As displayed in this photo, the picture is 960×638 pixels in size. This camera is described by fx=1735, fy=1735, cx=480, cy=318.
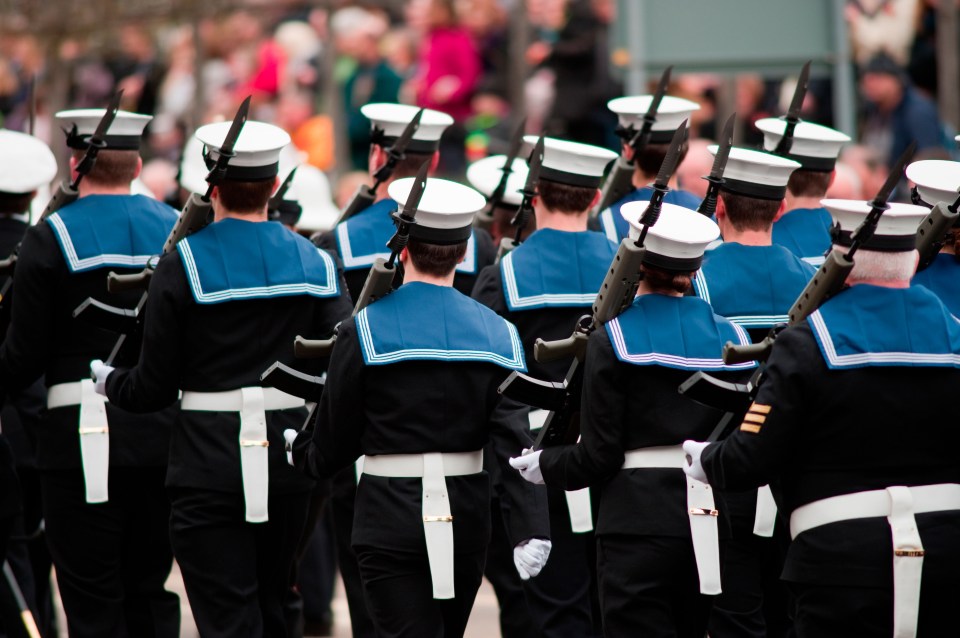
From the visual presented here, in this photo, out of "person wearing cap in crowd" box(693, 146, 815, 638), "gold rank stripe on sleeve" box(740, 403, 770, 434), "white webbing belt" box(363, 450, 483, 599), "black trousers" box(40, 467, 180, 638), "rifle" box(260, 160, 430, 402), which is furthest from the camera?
"black trousers" box(40, 467, 180, 638)

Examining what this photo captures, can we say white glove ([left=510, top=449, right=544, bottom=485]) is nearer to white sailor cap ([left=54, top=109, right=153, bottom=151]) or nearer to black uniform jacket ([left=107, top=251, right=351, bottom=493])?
black uniform jacket ([left=107, top=251, right=351, bottom=493])

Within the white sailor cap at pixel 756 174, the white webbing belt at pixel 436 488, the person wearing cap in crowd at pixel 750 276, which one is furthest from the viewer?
the white sailor cap at pixel 756 174

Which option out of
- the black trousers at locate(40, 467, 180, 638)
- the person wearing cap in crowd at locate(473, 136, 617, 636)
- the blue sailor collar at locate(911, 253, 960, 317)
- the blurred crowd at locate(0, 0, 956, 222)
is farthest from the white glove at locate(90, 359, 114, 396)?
the blurred crowd at locate(0, 0, 956, 222)

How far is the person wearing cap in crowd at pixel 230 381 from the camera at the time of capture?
577 cm

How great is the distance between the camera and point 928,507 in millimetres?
4617

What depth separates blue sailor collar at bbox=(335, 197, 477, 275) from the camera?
23.1 feet

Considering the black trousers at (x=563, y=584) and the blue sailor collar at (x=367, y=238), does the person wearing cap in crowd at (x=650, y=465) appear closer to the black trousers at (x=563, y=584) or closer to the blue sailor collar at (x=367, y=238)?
the black trousers at (x=563, y=584)

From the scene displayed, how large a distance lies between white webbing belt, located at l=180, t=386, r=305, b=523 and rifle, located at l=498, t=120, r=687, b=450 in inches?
38.5

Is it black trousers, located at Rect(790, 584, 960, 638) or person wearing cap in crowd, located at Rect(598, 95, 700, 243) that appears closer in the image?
black trousers, located at Rect(790, 584, 960, 638)

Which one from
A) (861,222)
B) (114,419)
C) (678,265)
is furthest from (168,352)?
Result: (861,222)

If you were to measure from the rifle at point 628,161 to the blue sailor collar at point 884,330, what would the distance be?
2.50m

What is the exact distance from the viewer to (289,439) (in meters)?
5.78

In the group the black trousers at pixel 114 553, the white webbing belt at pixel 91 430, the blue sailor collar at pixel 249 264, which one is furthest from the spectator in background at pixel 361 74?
the blue sailor collar at pixel 249 264

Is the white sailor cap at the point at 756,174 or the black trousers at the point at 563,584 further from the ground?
the white sailor cap at the point at 756,174
